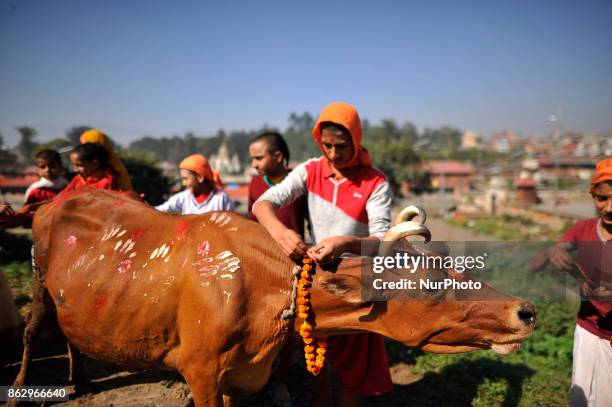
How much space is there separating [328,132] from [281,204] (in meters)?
0.55

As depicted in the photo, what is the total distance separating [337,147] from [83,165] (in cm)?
258

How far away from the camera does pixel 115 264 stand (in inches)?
104

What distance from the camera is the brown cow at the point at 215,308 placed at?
6.76 ft

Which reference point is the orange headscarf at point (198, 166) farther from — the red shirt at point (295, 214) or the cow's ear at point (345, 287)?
the cow's ear at point (345, 287)

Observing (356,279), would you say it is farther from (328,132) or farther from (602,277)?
(602,277)

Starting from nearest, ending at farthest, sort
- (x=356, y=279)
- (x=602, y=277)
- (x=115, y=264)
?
(x=356, y=279) < (x=602, y=277) < (x=115, y=264)

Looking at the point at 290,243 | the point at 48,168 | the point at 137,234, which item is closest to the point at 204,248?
the point at 290,243

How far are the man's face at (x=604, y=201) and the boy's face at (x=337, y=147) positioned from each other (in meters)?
1.62

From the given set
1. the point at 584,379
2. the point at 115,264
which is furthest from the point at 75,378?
the point at 584,379

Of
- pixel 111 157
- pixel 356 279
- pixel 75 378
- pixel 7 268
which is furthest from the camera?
pixel 7 268

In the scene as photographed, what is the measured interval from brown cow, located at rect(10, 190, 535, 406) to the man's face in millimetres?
1174

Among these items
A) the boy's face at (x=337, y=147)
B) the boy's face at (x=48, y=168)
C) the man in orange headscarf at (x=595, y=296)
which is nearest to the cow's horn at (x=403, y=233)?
the boy's face at (x=337, y=147)

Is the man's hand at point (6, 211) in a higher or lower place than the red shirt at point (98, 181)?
lower

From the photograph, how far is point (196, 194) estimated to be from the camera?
4.64 metres
